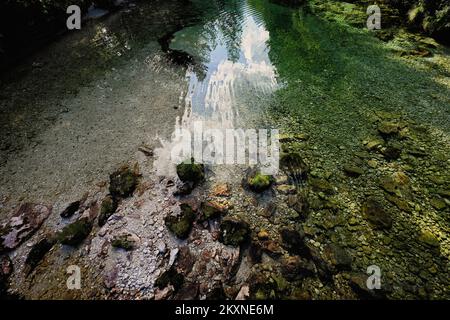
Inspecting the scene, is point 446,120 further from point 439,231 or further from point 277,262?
point 277,262

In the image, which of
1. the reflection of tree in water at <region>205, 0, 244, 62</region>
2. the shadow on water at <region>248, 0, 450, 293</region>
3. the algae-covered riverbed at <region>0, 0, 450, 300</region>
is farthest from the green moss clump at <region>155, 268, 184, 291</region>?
the reflection of tree in water at <region>205, 0, 244, 62</region>

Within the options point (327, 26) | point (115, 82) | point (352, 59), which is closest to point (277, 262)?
point (115, 82)

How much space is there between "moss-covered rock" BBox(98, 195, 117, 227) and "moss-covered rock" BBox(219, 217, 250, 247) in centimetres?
235

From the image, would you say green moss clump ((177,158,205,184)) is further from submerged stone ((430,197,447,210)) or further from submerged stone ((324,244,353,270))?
submerged stone ((430,197,447,210))

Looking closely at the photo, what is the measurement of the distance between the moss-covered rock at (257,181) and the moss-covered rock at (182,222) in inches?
55.9

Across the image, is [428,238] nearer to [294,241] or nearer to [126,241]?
[294,241]

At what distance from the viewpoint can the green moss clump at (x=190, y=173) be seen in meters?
5.86

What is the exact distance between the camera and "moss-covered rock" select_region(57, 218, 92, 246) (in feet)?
16.2

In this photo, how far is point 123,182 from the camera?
580 cm

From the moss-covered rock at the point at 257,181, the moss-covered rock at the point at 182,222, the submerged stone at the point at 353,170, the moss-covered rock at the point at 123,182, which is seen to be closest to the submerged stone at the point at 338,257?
the moss-covered rock at the point at 257,181

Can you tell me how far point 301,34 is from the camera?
1289 cm

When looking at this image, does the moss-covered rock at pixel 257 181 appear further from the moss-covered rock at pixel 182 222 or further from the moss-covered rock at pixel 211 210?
the moss-covered rock at pixel 182 222

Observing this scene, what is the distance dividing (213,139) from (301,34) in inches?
365

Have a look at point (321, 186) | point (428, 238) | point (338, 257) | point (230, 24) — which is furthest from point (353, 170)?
point (230, 24)
